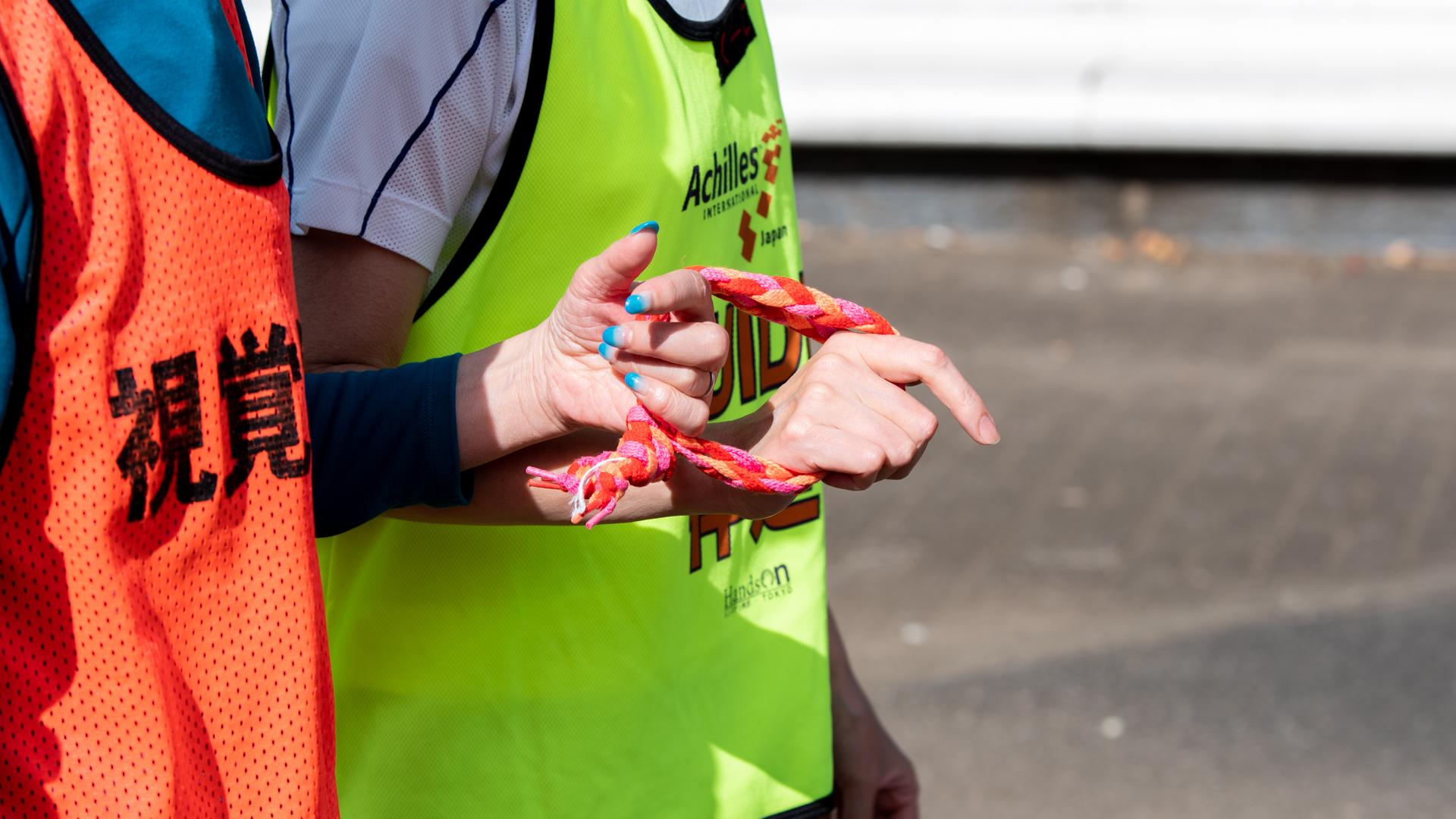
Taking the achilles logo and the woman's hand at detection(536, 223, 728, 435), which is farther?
the achilles logo

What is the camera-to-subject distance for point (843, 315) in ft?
3.82

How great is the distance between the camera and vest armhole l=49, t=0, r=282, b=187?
76cm

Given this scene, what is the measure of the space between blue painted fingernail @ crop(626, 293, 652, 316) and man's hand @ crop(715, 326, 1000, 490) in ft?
0.65

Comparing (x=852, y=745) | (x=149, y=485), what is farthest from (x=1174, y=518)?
(x=149, y=485)

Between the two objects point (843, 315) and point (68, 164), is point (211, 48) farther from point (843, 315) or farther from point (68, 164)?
point (843, 315)

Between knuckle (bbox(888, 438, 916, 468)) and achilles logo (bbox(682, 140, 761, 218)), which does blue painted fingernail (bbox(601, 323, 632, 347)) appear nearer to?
knuckle (bbox(888, 438, 916, 468))

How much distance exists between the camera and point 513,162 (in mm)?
1220

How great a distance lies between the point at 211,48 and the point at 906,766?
1.39 m

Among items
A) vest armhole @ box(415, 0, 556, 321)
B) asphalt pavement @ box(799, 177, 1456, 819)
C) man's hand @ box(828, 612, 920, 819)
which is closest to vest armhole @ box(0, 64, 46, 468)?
vest armhole @ box(415, 0, 556, 321)

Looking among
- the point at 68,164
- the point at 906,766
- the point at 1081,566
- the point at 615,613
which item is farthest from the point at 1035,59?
the point at 68,164

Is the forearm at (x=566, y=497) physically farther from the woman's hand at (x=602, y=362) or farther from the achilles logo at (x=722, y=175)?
the achilles logo at (x=722, y=175)

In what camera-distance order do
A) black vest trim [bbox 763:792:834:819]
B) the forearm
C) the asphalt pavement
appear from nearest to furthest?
the forearm, black vest trim [bbox 763:792:834:819], the asphalt pavement

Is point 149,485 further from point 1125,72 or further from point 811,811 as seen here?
point 1125,72

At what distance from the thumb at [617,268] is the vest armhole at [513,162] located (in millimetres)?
196
